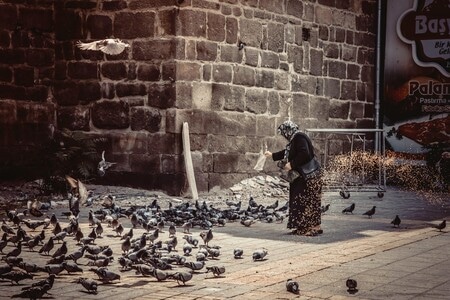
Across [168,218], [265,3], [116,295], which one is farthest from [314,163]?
[265,3]

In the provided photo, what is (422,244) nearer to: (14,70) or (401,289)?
(401,289)

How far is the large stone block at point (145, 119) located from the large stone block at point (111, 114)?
0.13 m

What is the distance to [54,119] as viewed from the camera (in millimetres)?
14062

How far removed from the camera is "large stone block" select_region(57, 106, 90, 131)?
13781mm

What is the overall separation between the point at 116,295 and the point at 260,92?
9.07 m

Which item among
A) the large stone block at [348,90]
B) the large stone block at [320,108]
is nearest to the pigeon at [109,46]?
the large stone block at [320,108]

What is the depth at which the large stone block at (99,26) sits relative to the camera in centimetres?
1359

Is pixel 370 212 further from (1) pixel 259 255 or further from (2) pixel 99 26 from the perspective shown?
(2) pixel 99 26

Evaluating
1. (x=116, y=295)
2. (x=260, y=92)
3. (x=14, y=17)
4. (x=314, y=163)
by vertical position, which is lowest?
(x=116, y=295)

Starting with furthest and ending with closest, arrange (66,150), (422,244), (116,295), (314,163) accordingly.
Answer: (66,150) → (314,163) → (422,244) → (116,295)

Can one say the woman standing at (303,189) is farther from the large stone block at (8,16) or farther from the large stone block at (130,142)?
the large stone block at (8,16)

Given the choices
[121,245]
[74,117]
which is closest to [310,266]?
[121,245]

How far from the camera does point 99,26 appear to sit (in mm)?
13672

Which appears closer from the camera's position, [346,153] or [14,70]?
[14,70]
